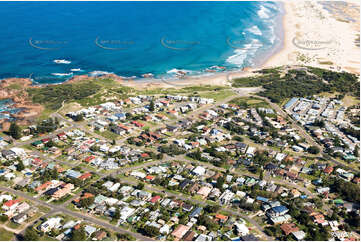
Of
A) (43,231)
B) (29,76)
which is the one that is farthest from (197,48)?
(43,231)

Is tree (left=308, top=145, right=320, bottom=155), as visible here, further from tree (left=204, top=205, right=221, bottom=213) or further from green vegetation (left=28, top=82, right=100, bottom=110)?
green vegetation (left=28, top=82, right=100, bottom=110)

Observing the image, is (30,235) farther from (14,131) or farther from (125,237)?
(14,131)

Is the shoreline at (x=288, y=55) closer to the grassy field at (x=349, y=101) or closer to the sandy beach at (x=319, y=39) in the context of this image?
the sandy beach at (x=319, y=39)

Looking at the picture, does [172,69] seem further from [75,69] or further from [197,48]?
[75,69]
